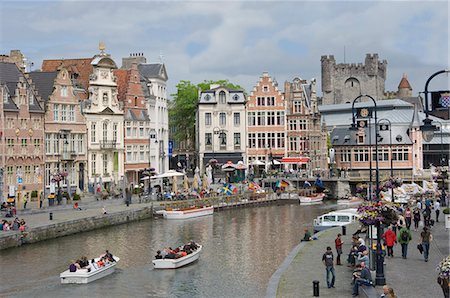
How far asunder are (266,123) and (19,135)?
127 ft

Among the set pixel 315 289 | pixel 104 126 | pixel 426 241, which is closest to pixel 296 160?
pixel 104 126

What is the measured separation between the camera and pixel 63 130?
6812 centimetres

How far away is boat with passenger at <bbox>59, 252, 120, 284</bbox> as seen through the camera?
109ft

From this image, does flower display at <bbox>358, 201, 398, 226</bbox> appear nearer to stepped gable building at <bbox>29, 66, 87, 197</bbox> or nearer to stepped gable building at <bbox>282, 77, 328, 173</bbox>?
stepped gable building at <bbox>29, 66, 87, 197</bbox>

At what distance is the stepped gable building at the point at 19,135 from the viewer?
5984cm

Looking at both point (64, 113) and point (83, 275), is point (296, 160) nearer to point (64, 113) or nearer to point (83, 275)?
point (64, 113)

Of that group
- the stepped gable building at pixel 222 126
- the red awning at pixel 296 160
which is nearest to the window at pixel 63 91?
the stepped gable building at pixel 222 126

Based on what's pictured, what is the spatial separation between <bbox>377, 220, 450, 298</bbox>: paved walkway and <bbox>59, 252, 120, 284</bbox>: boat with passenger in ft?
41.3

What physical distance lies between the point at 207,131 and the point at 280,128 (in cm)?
893

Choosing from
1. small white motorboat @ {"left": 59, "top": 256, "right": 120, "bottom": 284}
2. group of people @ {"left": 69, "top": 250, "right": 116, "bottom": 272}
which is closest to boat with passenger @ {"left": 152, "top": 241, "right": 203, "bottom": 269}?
group of people @ {"left": 69, "top": 250, "right": 116, "bottom": 272}

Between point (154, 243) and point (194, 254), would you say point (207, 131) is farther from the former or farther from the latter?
point (194, 254)

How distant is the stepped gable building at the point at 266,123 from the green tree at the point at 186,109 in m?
11.0

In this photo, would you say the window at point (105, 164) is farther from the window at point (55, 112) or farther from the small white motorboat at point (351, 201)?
the small white motorboat at point (351, 201)

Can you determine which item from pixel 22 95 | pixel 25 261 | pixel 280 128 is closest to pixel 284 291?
pixel 25 261
